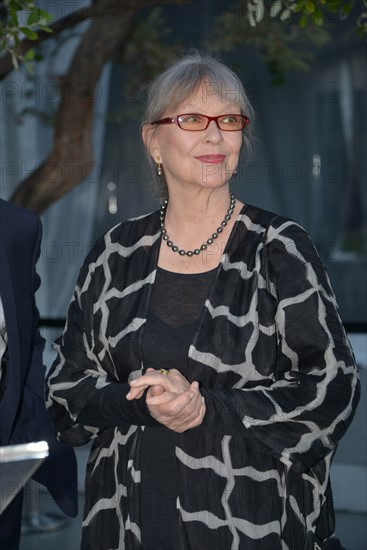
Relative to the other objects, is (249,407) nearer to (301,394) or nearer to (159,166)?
(301,394)

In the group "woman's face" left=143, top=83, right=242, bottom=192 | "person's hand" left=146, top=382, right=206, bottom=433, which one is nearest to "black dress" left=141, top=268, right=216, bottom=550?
"person's hand" left=146, top=382, right=206, bottom=433

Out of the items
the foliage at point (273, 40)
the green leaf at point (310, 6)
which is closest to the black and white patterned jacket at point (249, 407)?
→ the green leaf at point (310, 6)

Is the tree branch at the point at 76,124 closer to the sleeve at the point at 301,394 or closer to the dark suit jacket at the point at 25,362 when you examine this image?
the dark suit jacket at the point at 25,362

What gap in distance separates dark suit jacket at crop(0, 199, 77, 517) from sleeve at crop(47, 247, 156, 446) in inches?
2.2

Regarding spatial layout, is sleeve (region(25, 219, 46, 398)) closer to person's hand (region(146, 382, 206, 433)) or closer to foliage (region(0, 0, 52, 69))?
person's hand (region(146, 382, 206, 433))

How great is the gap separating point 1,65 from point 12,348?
2.45 metres

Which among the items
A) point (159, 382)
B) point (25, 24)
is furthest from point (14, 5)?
point (159, 382)

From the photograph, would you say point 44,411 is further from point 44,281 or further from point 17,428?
point 44,281

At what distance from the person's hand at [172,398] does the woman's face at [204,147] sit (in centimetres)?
57

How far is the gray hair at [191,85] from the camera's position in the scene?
2.56m

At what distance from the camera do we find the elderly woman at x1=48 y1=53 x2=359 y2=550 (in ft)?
Result: 7.47

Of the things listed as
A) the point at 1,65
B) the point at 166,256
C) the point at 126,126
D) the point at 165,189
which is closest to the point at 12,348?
the point at 166,256

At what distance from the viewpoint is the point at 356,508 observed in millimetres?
5055

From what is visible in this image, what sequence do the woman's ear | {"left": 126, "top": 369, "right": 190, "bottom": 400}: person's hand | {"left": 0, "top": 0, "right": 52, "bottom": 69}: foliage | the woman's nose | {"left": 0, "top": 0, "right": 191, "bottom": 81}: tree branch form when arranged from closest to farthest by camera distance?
{"left": 126, "top": 369, "right": 190, "bottom": 400}: person's hand
the woman's nose
the woman's ear
{"left": 0, "top": 0, "right": 52, "bottom": 69}: foliage
{"left": 0, "top": 0, "right": 191, "bottom": 81}: tree branch
